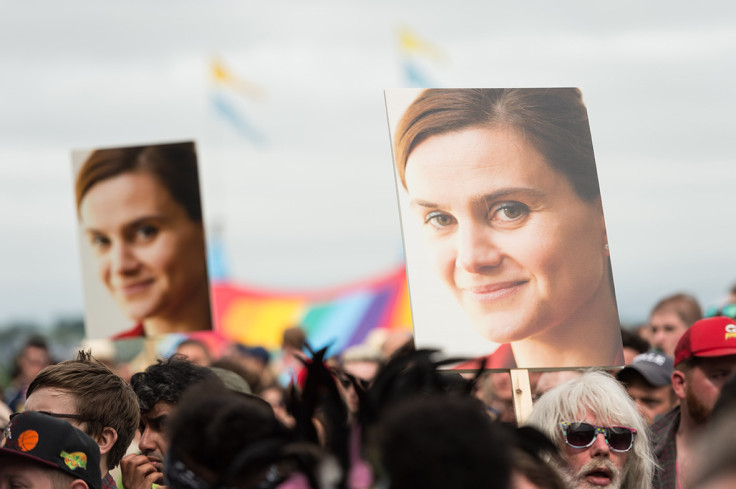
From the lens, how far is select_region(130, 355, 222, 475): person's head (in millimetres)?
3615

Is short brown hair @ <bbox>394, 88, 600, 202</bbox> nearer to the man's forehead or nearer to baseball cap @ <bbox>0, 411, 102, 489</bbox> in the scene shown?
the man's forehead

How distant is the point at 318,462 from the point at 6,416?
3701 millimetres

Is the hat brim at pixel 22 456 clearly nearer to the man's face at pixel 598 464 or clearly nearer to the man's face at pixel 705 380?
the man's face at pixel 598 464

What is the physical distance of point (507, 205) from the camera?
Result: 3723mm

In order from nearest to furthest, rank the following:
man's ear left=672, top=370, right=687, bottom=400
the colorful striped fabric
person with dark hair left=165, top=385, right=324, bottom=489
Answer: person with dark hair left=165, top=385, right=324, bottom=489 → man's ear left=672, top=370, right=687, bottom=400 → the colorful striped fabric

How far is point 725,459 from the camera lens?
1.10m

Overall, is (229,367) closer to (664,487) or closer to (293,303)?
(664,487)

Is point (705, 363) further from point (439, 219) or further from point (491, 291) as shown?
point (439, 219)

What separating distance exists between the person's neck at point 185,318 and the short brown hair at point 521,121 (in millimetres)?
2325

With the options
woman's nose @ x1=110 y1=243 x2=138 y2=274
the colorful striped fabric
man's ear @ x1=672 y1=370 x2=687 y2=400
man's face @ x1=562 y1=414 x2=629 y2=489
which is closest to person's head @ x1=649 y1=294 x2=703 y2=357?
man's ear @ x1=672 y1=370 x2=687 y2=400

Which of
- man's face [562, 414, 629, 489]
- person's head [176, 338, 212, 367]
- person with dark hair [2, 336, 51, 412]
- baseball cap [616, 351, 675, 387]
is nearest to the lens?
man's face [562, 414, 629, 489]

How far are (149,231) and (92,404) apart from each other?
2664 millimetres

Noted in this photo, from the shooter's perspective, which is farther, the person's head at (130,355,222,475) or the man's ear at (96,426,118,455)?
the person's head at (130,355,222,475)

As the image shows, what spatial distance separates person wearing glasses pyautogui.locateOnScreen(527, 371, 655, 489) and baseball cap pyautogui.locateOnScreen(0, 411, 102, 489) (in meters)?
1.48
